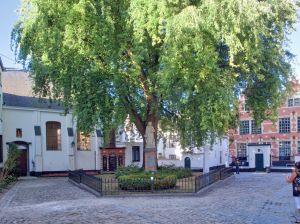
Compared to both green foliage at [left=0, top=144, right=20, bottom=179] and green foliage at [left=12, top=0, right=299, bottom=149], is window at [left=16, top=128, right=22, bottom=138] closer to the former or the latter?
green foliage at [left=0, top=144, right=20, bottom=179]

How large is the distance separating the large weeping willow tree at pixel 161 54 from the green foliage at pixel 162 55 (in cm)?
5

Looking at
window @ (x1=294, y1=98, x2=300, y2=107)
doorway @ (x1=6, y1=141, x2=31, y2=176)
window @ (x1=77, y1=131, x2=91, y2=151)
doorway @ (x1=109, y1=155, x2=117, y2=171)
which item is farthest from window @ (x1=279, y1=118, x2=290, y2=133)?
doorway @ (x1=6, y1=141, x2=31, y2=176)

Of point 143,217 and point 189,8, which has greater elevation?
point 189,8

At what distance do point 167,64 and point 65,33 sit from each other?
5.49 metres

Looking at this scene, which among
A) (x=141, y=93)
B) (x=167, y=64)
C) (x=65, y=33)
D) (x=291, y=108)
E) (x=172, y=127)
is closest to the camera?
(x=167, y=64)

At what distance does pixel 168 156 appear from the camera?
186 feet

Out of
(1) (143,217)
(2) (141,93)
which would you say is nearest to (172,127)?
(2) (141,93)

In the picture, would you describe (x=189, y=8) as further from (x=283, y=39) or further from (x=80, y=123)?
(x=80, y=123)

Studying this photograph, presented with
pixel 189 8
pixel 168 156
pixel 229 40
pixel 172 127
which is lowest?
pixel 168 156

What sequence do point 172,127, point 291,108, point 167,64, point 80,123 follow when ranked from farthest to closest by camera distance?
1. point 291,108
2. point 172,127
3. point 80,123
4. point 167,64

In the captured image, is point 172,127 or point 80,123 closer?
point 80,123

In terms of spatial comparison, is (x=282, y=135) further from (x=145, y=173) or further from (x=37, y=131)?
(x=145, y=173)

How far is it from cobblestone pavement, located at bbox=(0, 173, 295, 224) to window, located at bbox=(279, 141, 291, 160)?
3799 cm

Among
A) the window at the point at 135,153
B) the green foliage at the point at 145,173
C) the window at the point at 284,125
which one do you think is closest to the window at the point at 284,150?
the window at the point at 284,125
